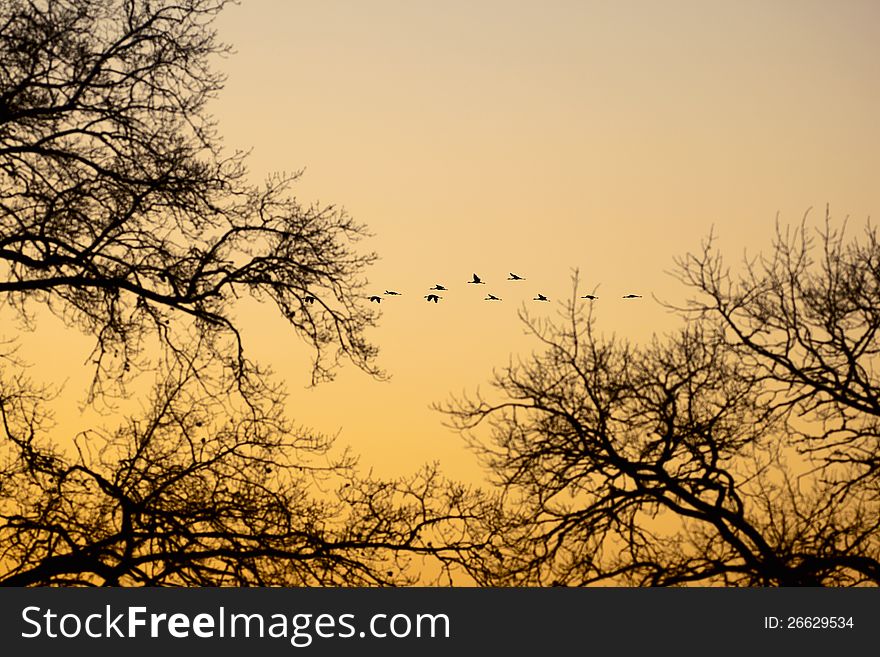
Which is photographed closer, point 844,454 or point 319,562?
point 319,562

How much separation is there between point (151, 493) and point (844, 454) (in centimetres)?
805

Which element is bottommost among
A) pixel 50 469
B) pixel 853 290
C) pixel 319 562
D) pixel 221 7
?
pixel 319 562

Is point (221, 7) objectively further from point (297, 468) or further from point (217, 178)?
point (297, 468)

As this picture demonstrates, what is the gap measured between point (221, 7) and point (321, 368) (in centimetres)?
389

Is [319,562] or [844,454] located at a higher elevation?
[844,454]

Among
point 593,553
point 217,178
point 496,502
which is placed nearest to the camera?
point 217,178

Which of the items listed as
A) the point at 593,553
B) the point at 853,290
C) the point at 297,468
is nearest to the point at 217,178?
the point at 297,468

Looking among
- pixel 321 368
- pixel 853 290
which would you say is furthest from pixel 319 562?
pixel 853 290

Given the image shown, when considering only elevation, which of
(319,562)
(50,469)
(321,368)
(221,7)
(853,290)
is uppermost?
(221,7)

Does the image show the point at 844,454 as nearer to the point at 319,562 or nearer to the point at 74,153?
the point at 319,562

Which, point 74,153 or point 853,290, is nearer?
point 74,153

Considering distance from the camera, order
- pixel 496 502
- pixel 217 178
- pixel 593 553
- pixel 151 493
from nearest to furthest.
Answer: pixel 151 493
pixel 217 178
pixel 496 502
pixel 593 553

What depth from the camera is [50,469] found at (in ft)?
41.0

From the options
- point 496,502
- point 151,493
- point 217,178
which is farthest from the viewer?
point 496,502
